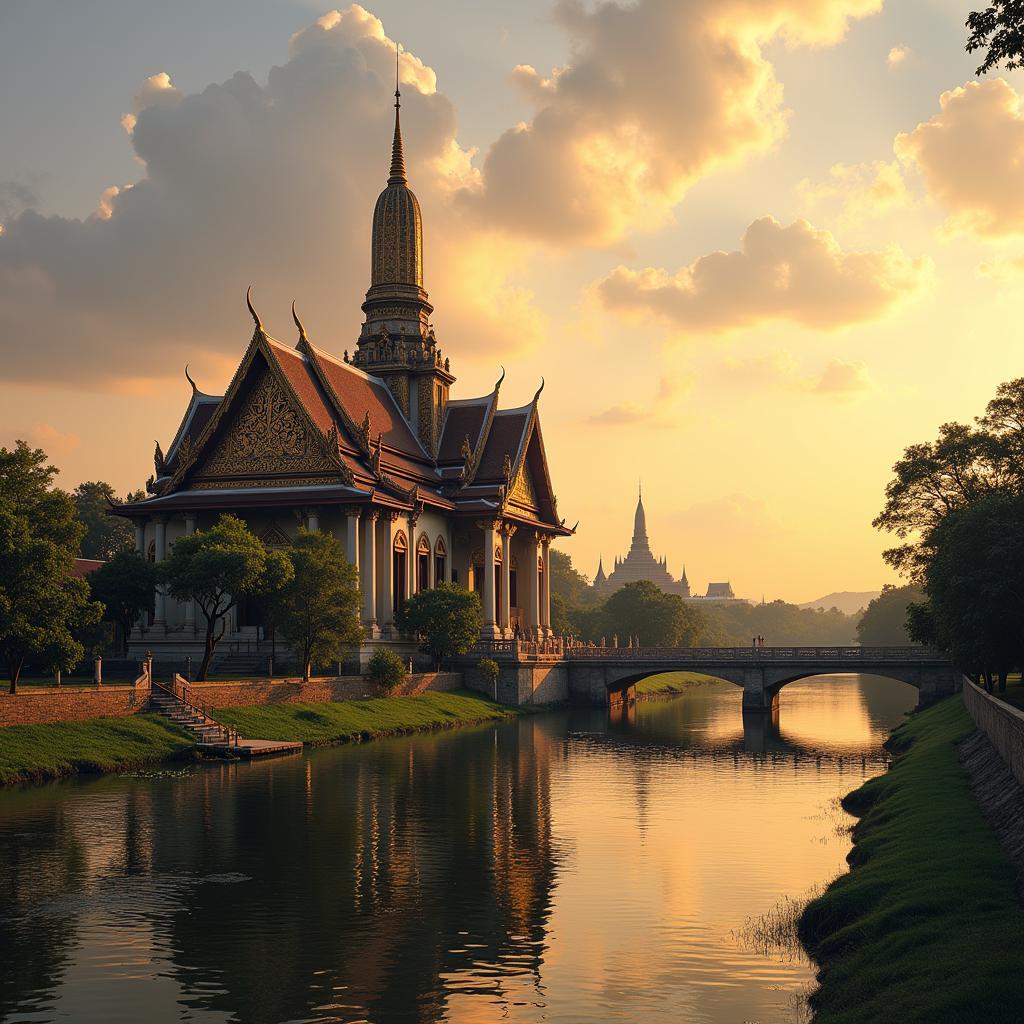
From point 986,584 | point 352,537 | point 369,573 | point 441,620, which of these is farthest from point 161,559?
point 986,584

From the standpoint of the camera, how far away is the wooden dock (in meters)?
36.3

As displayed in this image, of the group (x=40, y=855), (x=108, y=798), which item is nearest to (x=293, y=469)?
(x=108, y=798)

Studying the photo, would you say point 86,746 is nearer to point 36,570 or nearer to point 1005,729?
point 36,570

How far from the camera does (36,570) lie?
34.1 meters

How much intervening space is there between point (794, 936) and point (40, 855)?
12.5 meters

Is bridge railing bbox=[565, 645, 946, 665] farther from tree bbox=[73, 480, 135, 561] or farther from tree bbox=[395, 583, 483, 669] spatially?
tree bbox=[73, 480, 135, 561]

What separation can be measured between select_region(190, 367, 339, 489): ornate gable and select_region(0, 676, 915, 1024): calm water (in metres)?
22.6

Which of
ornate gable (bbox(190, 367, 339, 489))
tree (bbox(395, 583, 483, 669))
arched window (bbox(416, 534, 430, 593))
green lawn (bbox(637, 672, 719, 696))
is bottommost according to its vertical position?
green lawn (bbox(637, 672, 719, 696))

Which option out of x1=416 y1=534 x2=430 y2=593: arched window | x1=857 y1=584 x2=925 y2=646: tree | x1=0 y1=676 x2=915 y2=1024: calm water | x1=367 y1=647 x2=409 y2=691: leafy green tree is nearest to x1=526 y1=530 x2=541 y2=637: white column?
x1=416 y1=534 x2=430 y2=593: arched window

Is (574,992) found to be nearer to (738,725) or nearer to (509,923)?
(509,923)

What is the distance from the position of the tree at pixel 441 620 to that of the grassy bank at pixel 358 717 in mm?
2309

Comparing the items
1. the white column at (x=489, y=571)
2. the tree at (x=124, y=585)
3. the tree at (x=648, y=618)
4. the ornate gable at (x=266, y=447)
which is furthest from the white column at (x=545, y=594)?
the tree at (x=124, y=585)

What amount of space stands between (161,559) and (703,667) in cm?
2701

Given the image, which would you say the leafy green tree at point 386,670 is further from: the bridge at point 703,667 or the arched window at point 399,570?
the bridge at point 703,667
